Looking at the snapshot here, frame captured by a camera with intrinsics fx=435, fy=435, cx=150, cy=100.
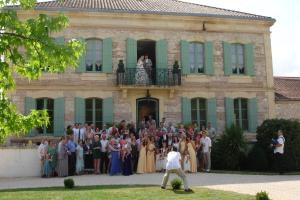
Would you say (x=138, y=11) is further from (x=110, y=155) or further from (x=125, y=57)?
(x=110, y=155)

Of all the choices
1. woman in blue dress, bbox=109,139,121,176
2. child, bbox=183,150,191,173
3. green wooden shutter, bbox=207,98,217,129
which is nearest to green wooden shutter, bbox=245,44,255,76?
green wooden shutter, bbox=207,98,217,129

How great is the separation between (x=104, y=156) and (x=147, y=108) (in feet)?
18.9

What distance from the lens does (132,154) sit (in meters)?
16.5

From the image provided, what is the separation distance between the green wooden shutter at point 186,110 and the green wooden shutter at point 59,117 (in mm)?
5884

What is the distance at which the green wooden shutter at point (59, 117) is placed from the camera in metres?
20.5

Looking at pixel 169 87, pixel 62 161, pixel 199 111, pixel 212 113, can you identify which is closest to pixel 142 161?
pixel 62 161

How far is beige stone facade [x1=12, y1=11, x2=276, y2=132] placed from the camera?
2095 centimetres

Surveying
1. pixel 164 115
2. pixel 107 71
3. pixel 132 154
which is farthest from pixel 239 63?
pixel 132 154

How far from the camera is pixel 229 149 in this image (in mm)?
18531

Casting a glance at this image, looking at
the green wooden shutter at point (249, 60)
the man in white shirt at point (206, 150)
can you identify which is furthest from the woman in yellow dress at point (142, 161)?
the green wooden shutter at point (249, 60)

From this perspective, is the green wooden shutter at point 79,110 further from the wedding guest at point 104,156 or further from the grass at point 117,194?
the grass at point 117,194

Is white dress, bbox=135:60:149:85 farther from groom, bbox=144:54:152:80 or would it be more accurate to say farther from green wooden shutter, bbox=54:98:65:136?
green wooden shutter, bbox=54:98:65:136

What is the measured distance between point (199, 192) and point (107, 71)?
11.6 metres

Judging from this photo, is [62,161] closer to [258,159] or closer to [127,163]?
[127,163]
